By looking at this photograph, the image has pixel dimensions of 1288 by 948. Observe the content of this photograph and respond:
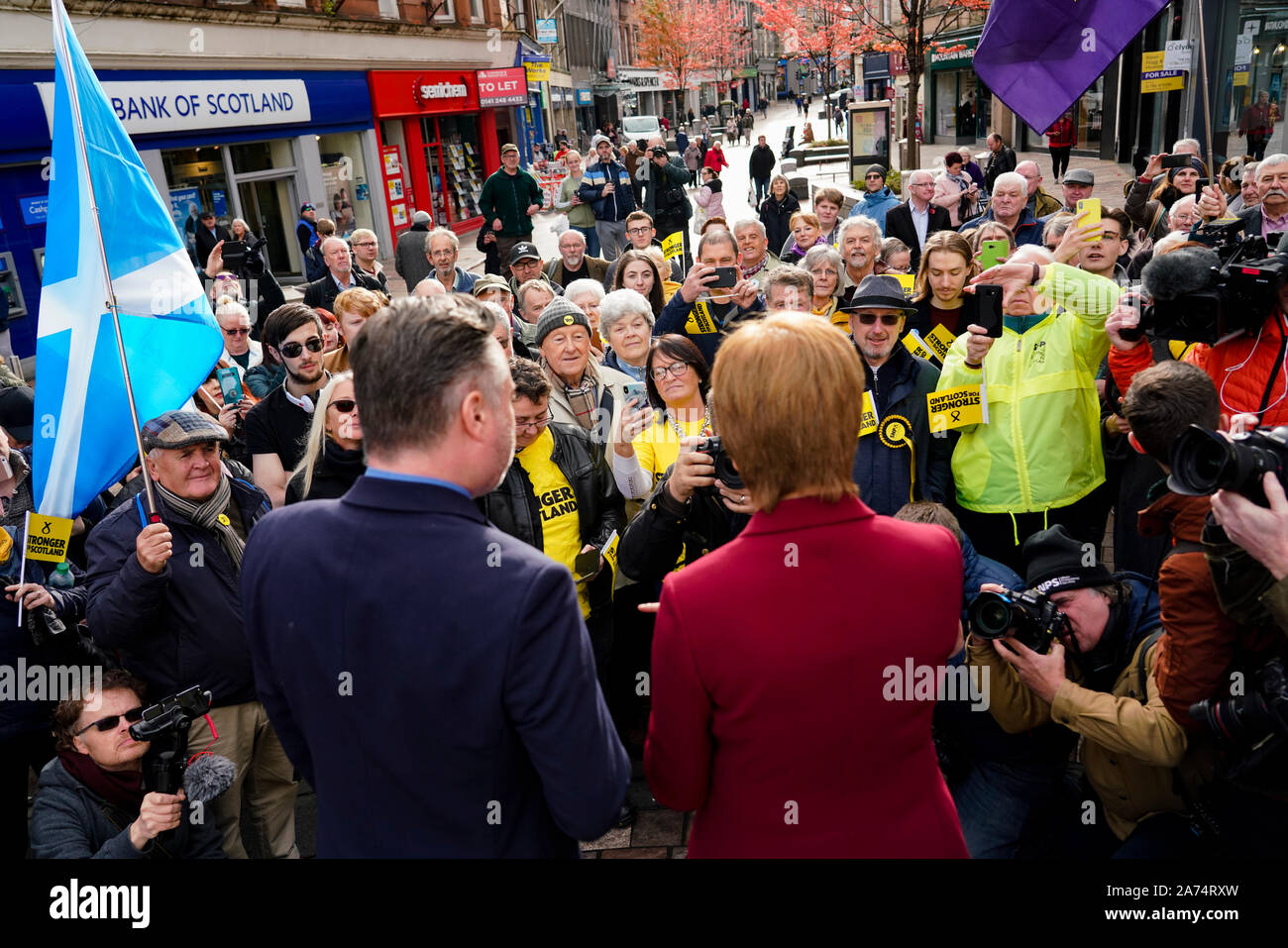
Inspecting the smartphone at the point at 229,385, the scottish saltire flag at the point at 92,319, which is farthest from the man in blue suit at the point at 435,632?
the smartphone at the point at 229,385

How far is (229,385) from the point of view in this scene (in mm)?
5285

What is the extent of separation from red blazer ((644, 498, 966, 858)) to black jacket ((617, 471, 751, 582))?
1295mm

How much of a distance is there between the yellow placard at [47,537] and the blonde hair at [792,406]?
2.58 metres

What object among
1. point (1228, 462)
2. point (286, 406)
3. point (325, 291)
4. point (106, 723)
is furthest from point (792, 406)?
point (325, 291)

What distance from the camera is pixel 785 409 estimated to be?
1.65 metres

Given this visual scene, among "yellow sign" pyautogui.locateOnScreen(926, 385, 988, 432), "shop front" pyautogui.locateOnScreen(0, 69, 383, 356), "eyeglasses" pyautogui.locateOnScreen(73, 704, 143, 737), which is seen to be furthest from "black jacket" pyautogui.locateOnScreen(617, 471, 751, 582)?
"shop front" pyautogui.locateOnScreen(0, 69, 383, 356)

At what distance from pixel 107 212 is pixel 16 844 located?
7.57ft

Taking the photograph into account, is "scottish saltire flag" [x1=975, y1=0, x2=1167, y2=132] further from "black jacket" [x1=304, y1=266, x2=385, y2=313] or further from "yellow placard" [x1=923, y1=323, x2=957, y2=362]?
"black jacket" [x1=304, y1=266, x2=385, y2=313]

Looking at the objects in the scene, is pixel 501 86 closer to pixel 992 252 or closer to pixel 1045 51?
pixel 1045 51

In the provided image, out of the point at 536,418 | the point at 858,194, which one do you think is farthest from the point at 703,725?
the point at 858,194

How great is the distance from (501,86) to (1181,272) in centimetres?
2650

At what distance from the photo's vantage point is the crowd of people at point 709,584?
1639 mm

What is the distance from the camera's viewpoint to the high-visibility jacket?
3887 millimetres

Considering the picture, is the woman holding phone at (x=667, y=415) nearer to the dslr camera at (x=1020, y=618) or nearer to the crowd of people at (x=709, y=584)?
the crowd of people at (x=709, y=584)
